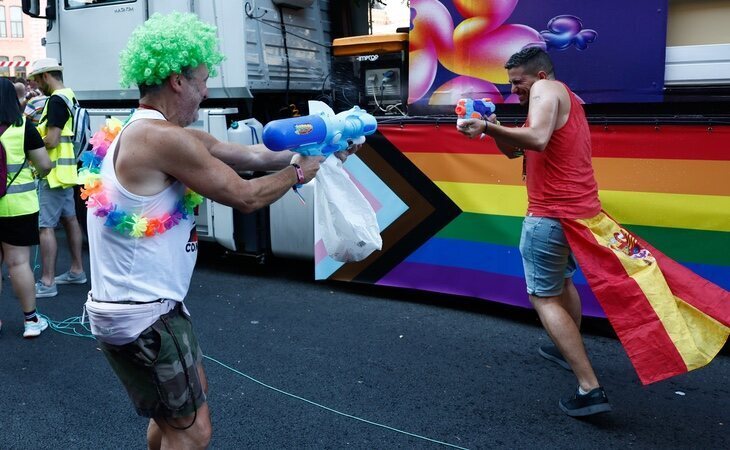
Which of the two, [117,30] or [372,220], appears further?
[117,30]

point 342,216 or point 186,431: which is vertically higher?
point 342,216

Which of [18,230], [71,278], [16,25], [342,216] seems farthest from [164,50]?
[16,25]

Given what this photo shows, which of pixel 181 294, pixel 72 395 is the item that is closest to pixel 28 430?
pixel 72 395

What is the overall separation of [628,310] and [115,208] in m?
2.48

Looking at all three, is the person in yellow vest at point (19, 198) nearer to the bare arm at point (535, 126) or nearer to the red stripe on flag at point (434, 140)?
the red stripe on flag at point (434, 140)

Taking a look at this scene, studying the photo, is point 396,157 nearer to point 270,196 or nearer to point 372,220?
point 372,220

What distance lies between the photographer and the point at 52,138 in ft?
18.3

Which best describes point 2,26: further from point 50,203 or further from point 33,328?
point 33,328

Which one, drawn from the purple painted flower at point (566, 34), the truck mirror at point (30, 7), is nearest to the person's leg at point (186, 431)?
the purple painted flower at point (566, 34)

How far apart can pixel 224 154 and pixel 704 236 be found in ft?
9.85

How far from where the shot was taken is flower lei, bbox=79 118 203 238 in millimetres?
2160

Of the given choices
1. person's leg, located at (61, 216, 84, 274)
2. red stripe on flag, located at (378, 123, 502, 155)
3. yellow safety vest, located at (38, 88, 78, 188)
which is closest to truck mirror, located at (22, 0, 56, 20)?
yellow safety vest, located at (38, 88, 78, 188)

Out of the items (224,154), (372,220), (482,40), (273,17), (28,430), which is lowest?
(28,430)

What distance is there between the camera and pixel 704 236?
4.12 meters
